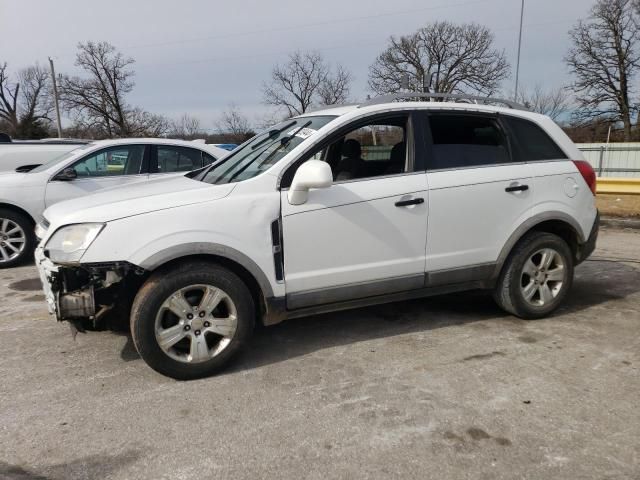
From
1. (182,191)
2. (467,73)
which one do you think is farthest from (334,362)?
(467,73)

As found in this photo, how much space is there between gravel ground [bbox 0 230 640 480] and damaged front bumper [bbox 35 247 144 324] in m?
0.54

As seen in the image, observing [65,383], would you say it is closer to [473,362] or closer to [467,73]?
[473,362]

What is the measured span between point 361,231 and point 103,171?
4830mm

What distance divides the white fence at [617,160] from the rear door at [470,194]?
2034 centimetres

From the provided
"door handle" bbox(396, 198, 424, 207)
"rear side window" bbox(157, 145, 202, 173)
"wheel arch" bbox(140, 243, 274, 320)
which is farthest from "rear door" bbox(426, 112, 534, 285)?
"rear side window" bbox(157, 145, 202, 173)

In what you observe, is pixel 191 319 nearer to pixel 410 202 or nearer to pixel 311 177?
pixel 311 177

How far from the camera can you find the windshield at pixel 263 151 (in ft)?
12.0

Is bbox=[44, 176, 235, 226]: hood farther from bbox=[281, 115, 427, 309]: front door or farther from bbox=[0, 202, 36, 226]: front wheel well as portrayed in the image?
bbox=[0, 202, 36, 226]: front wheel well

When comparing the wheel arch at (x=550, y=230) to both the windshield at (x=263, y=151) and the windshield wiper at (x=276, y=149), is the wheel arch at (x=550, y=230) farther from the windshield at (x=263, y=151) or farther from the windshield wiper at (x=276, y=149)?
the windshield wiper at (x=276, y=149)

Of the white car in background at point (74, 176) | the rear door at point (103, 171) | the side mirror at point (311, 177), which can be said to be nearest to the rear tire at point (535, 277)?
the side mirror at point (311, 177)

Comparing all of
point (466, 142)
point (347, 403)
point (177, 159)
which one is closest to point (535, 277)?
point (466, 142)

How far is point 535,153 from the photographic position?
429 centimetres

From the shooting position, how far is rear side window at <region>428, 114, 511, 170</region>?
3.98m

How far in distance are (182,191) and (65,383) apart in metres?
1.53
